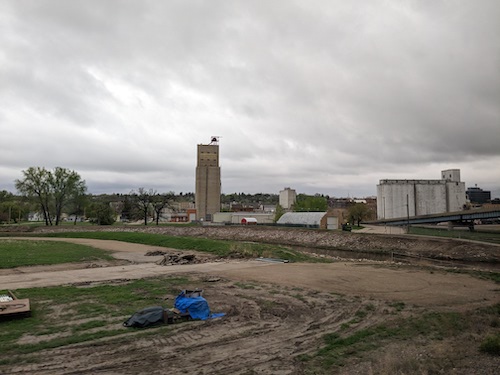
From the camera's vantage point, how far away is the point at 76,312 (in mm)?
14898

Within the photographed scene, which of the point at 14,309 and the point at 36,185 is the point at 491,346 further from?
the point at 36,185

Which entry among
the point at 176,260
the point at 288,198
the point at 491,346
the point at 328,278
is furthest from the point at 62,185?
the point at 288,198

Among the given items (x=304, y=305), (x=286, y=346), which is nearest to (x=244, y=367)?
(x=286, y=346)

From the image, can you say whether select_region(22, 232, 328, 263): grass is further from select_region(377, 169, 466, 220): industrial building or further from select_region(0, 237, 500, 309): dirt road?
select_region(377, 169, 466, 220): industrial building

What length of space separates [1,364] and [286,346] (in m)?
7.69

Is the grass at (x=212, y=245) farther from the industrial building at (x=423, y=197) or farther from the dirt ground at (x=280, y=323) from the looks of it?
the industrial building at (x=423, y=197)

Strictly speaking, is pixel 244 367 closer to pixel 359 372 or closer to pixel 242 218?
pixel 359 372

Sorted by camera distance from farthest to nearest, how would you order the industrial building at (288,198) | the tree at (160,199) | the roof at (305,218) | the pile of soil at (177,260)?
the industrial building at (288,198) → the tree at (160,199) → the roof at (305,218) → the pile of soil at (177,260)

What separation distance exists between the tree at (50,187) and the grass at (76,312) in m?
76.1

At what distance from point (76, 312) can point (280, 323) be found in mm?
8369

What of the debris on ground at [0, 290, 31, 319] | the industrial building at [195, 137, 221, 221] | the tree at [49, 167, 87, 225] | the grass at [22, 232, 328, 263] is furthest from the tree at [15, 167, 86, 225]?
the debris on ground at [0, 290, 31, 319]

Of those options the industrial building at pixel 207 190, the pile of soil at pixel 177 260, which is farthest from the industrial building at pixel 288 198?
the pile of soil at pixel 177 260

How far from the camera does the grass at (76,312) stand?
11.3m

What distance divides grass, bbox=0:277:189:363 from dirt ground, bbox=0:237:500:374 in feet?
2.54
